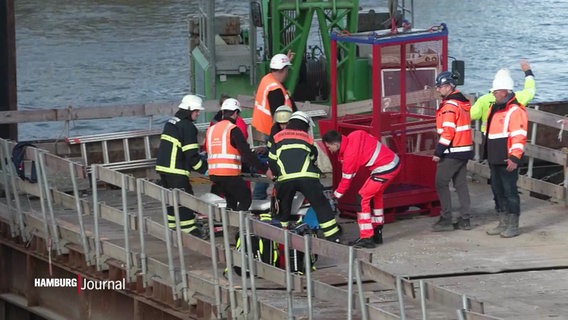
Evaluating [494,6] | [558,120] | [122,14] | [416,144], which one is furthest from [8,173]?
[494,6]

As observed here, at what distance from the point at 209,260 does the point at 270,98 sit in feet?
7.22

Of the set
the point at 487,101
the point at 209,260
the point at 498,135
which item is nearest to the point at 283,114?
the point at 209,260

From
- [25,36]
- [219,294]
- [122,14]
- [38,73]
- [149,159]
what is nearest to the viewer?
[219,294]

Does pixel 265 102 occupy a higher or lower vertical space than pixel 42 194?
higher

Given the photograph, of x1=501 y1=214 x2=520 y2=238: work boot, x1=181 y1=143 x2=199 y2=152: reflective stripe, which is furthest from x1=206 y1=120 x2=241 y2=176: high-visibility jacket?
x1=501 y1=214 x2=520 y2=238: work boot

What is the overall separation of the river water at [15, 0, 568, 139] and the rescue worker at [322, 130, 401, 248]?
966 inches

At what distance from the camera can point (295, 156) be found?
1186 centimetres

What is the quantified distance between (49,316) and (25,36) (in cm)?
3987

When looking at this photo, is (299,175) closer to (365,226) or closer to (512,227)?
(365,226)

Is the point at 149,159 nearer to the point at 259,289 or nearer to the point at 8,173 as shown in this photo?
the point at 8,173

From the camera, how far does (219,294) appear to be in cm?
1045

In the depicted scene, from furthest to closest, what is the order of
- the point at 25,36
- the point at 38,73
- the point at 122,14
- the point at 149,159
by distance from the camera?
1. the point at 122,14
2. the point at 25,36
3. the point at 38,73
4. the point at 149,159

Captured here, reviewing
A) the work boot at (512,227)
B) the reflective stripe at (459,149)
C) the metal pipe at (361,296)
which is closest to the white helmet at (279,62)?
the reflective stripe at (459,149)

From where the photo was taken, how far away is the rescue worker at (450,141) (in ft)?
41.8
